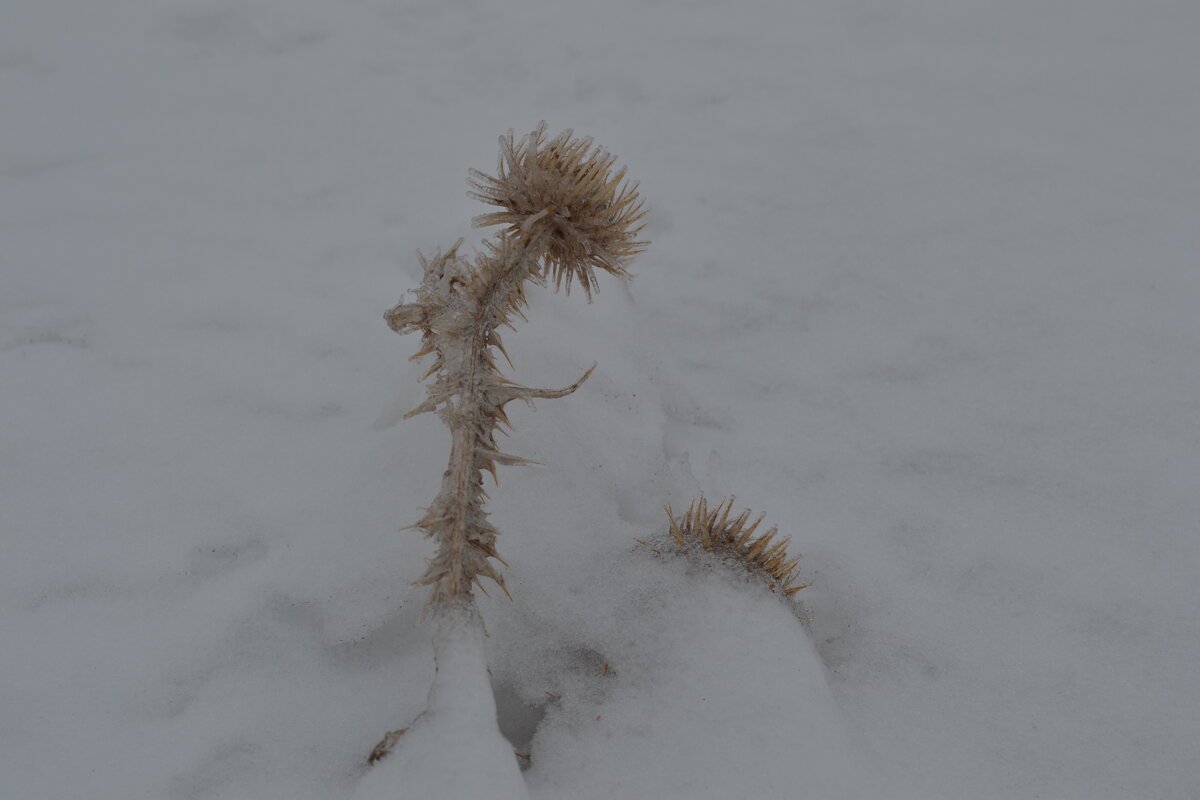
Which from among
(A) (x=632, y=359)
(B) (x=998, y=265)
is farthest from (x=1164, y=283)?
(A) (x=632, y=359)

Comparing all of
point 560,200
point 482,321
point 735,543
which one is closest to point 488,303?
point 482,321

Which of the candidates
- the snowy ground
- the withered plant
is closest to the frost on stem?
the withered plant

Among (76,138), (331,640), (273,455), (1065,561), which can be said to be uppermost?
(76,138)

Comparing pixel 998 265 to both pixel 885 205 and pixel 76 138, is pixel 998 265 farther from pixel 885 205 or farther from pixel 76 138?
pixel 76 138

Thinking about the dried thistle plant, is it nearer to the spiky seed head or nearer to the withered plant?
the withered plant

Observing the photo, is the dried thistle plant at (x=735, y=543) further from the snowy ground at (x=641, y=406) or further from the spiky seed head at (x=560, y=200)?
the spiky seed head at (x=560, y=200)

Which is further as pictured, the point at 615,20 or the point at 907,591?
the point at 615,20
